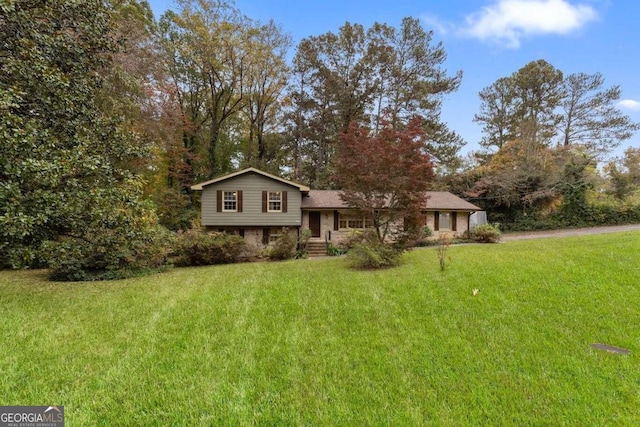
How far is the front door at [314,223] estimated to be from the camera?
17984mm

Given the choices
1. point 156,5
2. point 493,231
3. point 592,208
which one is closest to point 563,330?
point 493,231

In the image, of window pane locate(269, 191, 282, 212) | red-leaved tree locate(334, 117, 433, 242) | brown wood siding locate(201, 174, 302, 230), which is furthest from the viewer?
window pane locate(269, 191, 282, 212)

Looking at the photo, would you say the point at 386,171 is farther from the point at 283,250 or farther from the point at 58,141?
the point at 58,141

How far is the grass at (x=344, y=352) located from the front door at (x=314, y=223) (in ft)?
35.5

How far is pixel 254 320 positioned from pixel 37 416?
2.79m

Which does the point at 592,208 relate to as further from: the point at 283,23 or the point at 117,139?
the point at 117,139

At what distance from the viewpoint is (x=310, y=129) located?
26.3 metres

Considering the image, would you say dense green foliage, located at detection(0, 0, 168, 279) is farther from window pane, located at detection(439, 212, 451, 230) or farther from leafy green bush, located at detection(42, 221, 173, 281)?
window pane, located at detection(439, 212, 451, 230)

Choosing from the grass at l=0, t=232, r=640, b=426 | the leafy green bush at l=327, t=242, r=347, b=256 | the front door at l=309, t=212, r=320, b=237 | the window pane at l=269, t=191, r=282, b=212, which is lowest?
the grass at l=0, t=232, r=640, b=426

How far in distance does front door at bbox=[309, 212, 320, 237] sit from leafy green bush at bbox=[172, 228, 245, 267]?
537 centimetres

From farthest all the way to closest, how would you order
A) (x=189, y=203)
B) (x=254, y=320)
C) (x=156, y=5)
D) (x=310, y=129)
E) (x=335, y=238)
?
(x=310, y=129) → (x=189, y=203) → (x=156, y=5) → (x=335, y=238) → (x=254, y=320)

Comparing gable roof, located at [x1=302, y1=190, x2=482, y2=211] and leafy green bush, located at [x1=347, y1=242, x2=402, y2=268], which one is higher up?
gable roof, located at [x1=302, y1=190, x2=482, y2=211]

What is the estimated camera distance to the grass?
2.69 m

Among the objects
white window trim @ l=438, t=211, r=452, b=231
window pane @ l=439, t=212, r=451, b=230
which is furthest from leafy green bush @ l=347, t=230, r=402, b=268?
window pane @ l=439, t=212, r=451, b=230
